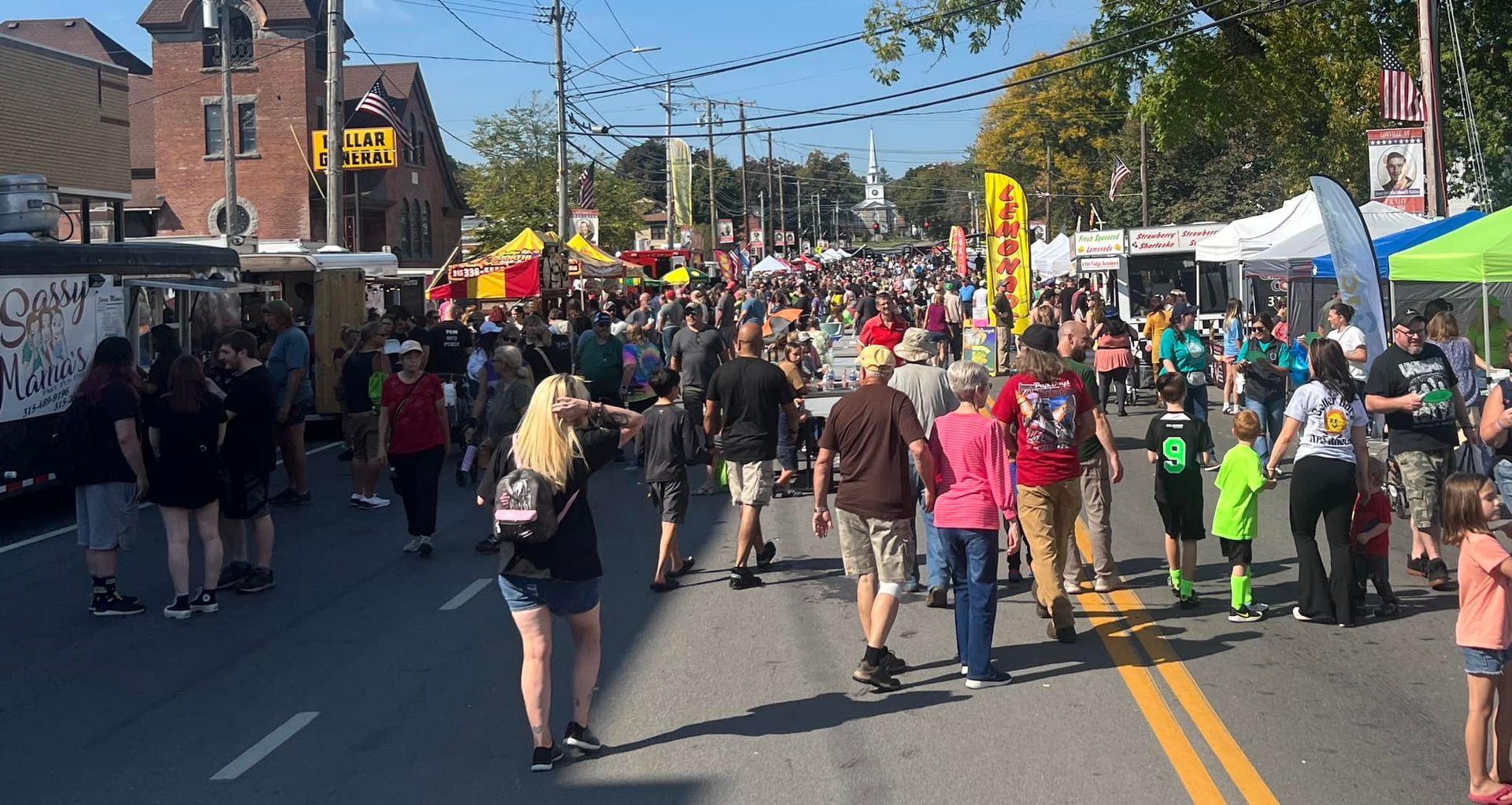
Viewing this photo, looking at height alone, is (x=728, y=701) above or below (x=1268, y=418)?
below

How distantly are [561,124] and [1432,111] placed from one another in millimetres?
23204

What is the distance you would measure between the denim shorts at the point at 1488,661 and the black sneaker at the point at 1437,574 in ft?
13.3

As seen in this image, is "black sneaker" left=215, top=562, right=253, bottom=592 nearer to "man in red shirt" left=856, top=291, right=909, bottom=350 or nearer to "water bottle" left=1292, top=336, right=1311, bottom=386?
"man in red shirt" left=856, top=291, right=909, bottom=350

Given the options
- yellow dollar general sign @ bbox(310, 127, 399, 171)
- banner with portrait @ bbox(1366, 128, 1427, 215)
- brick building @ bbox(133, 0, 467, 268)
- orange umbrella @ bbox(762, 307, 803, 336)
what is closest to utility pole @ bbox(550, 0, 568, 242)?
yellow dollar general sign @ bbox(310, 127, 399, 171)

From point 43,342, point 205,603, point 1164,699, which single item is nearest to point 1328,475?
point 1164,699

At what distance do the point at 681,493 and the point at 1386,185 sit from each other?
52.0 ft

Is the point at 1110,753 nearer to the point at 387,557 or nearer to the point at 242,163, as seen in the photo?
the point at 387,557

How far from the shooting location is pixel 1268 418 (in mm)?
14648

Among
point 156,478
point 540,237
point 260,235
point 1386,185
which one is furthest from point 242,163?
point 156,478

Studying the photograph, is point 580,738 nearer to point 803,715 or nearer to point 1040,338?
point 803,715

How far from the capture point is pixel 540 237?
26438 mm

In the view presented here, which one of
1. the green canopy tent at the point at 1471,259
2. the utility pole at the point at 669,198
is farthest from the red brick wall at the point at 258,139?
the green canopy tent at the point at 1471,259

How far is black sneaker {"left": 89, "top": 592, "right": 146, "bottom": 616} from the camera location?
9.34m

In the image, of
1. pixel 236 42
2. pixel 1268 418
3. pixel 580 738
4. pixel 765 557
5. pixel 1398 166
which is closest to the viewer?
pixel 580 738
